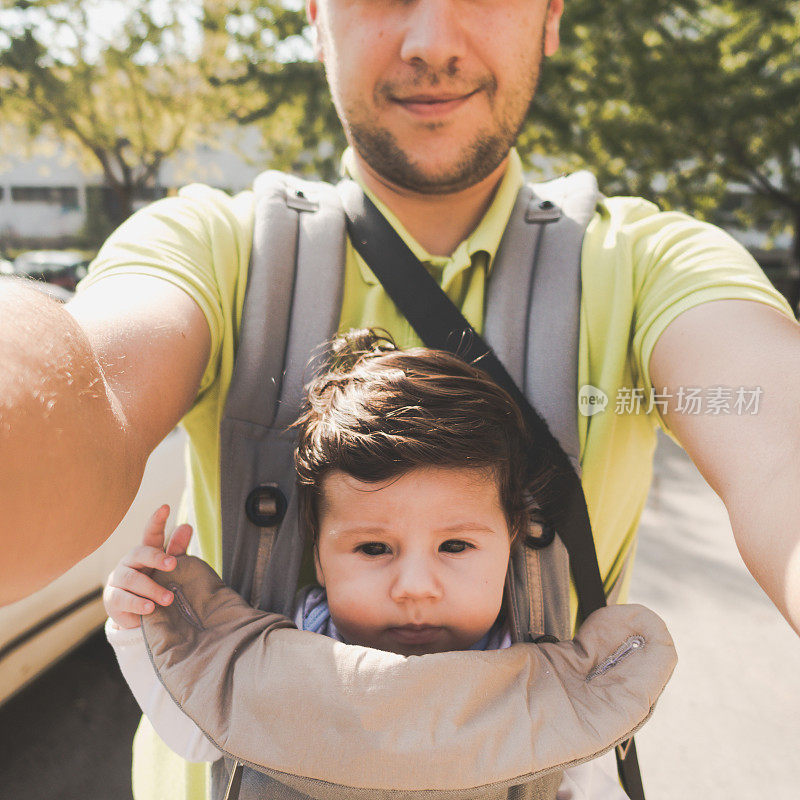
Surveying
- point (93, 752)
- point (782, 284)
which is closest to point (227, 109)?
point (93, 752)

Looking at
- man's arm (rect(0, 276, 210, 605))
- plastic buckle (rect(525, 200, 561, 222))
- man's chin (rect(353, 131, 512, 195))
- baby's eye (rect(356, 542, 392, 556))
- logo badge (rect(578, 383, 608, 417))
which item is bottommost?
baby's eye (rect(356, 542, 392, 556))

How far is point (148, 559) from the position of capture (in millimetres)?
1326

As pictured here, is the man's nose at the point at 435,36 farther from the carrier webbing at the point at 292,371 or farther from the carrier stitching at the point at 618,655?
the carrier stitching at the point at 618,655

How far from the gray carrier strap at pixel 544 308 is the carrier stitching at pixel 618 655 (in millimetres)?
352

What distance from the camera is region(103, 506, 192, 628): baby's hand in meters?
1.29

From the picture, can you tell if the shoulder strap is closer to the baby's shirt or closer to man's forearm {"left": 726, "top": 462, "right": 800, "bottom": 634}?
the baby's shirt

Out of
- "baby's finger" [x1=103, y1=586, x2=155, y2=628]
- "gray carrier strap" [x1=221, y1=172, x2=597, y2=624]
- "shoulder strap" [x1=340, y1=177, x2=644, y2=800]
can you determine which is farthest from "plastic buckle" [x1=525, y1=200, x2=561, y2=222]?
"baby's finger" [x1=103, y1=586, x2=155, y2=628]

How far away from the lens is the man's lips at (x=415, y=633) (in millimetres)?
1421

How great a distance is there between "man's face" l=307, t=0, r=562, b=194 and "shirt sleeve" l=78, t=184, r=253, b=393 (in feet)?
1.33

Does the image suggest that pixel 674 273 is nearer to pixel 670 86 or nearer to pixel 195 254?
pixel 195 254

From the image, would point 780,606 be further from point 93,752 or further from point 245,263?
point 93,752

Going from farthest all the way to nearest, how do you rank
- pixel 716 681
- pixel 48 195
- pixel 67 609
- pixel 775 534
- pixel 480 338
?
pixel 48 195
pixel 716 681
pixel 67 609
pixel 480 338
pixel 775 534

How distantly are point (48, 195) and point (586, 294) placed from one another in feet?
123

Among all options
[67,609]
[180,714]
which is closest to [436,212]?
[180,714]
